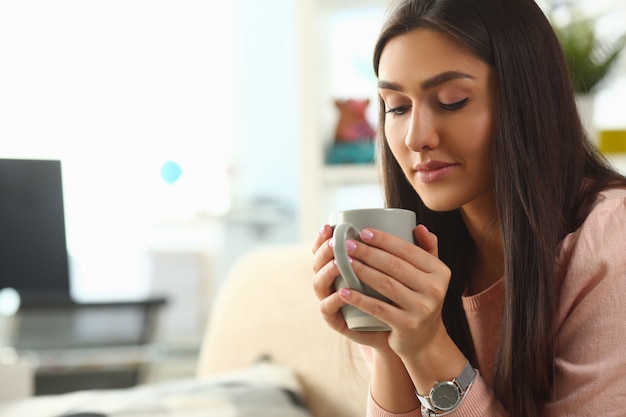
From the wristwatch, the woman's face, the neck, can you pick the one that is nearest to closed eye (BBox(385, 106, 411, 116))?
the woman's face

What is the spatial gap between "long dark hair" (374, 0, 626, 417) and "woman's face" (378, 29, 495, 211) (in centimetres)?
2

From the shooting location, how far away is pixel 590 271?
3.19ft

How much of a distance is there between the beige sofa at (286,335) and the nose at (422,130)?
0.40 meters

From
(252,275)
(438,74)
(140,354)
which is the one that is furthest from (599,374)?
(140,354)

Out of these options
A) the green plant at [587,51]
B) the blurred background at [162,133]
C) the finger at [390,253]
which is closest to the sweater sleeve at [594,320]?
the finger at [390,253]

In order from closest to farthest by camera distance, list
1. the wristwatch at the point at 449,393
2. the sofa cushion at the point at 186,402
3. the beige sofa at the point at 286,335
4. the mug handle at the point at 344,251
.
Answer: the mug handle at the point at 344,251 → the wristwatch at the point at 449,393 → the sofa cushion at the point at 186,402 → the beige sofa at the point at 286,335

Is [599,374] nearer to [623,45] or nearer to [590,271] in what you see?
[590,271]

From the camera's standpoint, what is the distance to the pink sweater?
0.93m

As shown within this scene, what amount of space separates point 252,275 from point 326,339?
29 centimetres

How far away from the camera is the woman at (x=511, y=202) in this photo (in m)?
0.95

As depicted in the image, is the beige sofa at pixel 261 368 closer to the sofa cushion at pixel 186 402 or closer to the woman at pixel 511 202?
the sofa cushion at pixel 186 402

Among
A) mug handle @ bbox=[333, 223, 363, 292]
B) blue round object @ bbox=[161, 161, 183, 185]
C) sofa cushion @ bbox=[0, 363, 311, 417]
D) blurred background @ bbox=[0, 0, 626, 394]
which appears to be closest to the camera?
mug handle @ bbox=[333, 223, 363, 292]

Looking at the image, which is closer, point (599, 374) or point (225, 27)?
point (599, 374)

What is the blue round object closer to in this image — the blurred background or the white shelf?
the blurred background
